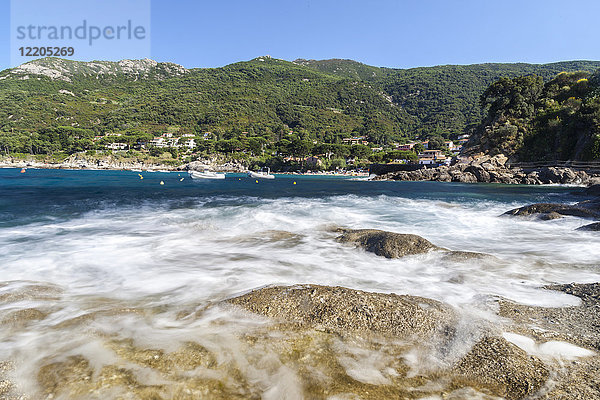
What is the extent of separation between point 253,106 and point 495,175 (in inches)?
5560

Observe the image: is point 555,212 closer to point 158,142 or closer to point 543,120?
point 543,120

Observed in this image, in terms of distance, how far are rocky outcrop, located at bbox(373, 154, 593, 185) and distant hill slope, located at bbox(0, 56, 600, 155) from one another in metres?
83.0

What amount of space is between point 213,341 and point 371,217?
12644 millimetres

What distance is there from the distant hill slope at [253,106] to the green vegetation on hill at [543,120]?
7451 centimetres

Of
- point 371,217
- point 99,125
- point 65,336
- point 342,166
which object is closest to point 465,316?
point 65,336

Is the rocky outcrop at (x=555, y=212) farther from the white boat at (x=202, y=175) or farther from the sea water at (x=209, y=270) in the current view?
the white boat at (x=202, y=175)

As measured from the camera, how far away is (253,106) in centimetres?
16962

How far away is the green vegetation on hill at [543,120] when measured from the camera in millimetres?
47938

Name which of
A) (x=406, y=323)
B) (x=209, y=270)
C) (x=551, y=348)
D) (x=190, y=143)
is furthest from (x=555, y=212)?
(x=190, y=143)

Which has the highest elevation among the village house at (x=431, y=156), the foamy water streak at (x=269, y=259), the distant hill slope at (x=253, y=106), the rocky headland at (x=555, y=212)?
the distant hill slope at (x=253, y=106)

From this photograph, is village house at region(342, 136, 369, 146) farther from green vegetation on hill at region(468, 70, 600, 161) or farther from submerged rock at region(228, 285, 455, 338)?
submerged rock at region(228, 285, 455, 338)


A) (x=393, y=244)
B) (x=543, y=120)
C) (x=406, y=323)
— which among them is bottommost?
(x=406, y=323)

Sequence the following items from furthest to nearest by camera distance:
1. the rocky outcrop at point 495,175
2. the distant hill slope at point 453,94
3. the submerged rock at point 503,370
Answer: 1. the distant hill slope at point 453,94
2. the rocky outcrop at point 495,175
3. the submerged rock at point 503,370

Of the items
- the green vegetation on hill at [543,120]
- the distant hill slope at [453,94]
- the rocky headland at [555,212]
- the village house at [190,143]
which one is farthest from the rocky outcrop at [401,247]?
the distant hill slope at [453,94]
